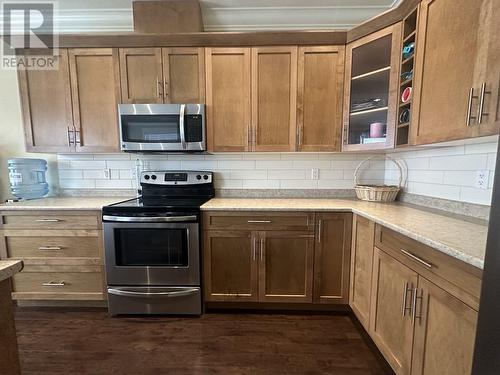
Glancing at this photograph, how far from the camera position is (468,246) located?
100cm

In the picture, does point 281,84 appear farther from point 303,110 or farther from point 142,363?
point 142,363

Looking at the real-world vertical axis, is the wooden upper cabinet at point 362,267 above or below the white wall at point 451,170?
below

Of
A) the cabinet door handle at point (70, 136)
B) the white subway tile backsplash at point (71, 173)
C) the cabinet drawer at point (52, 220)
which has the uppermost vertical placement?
the cabinet door handle at point (70, 136)

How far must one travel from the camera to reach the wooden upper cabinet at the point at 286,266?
6.79ft

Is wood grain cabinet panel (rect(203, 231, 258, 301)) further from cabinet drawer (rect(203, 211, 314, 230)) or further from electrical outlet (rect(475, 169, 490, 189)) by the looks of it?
electrical outlet (rect(475, 169, 490, 189))

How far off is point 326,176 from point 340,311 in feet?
4.16

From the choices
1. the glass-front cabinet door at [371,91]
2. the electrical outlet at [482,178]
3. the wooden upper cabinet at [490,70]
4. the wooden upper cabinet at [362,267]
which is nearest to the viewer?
the wooden upper cabinet at [490,70]

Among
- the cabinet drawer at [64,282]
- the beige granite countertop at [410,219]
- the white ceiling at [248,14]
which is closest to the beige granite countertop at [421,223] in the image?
the beige granite countertop at [410,219]

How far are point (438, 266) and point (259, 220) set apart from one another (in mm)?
1232

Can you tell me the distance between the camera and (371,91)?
2.15 metres

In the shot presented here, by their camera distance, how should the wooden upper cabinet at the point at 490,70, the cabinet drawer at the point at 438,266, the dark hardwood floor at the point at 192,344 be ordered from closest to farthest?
the cabinet drawer at the point at 438,266, the wooden upper cabinet at the point at 490,70, the dark hardwood floor at the point at 192,344

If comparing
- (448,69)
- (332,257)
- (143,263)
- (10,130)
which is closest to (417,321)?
(332,257)

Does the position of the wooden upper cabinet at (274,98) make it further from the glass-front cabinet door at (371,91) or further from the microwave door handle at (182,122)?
the microwave door handle at (182,122)

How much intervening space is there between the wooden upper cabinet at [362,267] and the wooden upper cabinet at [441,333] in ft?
1.69
